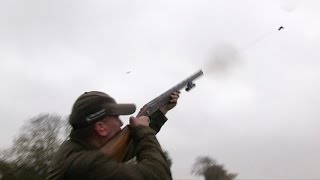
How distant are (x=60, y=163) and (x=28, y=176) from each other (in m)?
60.5

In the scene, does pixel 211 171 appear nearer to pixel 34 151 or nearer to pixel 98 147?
pixel 34 151

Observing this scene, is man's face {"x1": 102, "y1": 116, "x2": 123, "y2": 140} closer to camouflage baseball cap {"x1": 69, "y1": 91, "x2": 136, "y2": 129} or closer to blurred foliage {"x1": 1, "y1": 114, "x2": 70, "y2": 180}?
camouflage baseball cap {"x1": 69, "y1": 91, "x2": 136, "y2": 129}

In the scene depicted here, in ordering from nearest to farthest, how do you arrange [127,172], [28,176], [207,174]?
1. [127,172]
2. [28,176]
3. [207,174]

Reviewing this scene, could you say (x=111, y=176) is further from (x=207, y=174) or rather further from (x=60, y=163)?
(x=207, y=174)

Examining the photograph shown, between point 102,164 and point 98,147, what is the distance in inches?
11.0

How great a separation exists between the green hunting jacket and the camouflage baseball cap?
193 millimetres

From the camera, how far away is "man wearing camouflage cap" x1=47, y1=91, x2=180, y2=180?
436cm

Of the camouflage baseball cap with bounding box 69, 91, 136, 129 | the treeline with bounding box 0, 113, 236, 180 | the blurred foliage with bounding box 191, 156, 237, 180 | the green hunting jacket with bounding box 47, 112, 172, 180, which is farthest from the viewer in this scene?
the blurred foliage with bounding box 191, 156, 237, 180

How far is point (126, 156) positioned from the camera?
480 cm

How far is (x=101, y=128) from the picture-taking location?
4625 mm

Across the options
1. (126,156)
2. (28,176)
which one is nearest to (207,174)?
(28,176)

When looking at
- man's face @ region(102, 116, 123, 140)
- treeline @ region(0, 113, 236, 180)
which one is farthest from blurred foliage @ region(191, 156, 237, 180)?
man's face @ region(102, 116, 123, 140)

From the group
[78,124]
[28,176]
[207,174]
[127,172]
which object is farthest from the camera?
[207,174]

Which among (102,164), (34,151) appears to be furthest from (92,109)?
(34,151)
